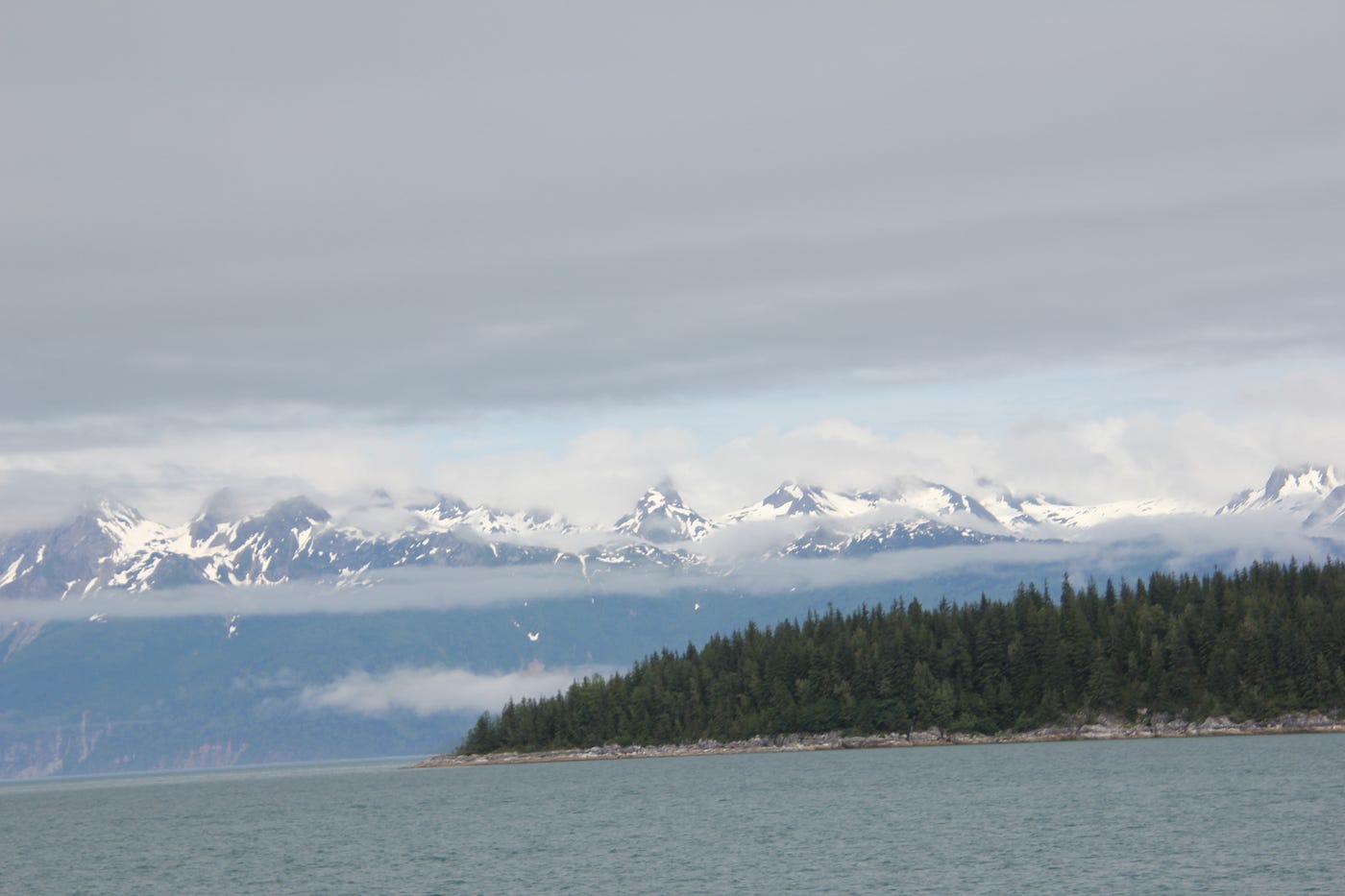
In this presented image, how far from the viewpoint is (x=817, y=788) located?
17700cm

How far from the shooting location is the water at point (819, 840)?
102312 mm

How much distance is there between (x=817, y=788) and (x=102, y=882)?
81.0 m

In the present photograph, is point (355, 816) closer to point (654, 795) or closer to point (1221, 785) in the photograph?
point (654, 795)

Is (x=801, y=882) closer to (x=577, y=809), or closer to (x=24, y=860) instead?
(x=577, y=809)

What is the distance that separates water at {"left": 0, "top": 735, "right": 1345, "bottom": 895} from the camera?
336 feet

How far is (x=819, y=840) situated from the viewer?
12556cm

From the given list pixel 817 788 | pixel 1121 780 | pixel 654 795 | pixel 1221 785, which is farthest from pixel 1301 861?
pixel 654 795

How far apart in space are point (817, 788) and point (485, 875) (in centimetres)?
6996

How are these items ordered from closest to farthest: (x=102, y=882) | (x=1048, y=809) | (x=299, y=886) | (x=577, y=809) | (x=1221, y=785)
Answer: (x=299, y=886) → (x=102, y=882) → (x=1048, y=809) → (x=1221, y=785) → (x=577, y=809)

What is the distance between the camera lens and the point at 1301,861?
321 feet

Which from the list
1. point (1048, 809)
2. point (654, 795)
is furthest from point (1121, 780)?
point (654, 795)

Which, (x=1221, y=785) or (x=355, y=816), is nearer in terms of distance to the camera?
(x=1221, y=785)

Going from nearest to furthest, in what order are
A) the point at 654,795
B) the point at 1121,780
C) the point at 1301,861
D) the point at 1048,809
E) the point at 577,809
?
the point at 1301,861, the point at 1048,809, the point at 1121,780, the point at 577,809, the point at 654,795

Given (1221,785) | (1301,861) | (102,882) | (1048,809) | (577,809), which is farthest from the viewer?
(577,809)
